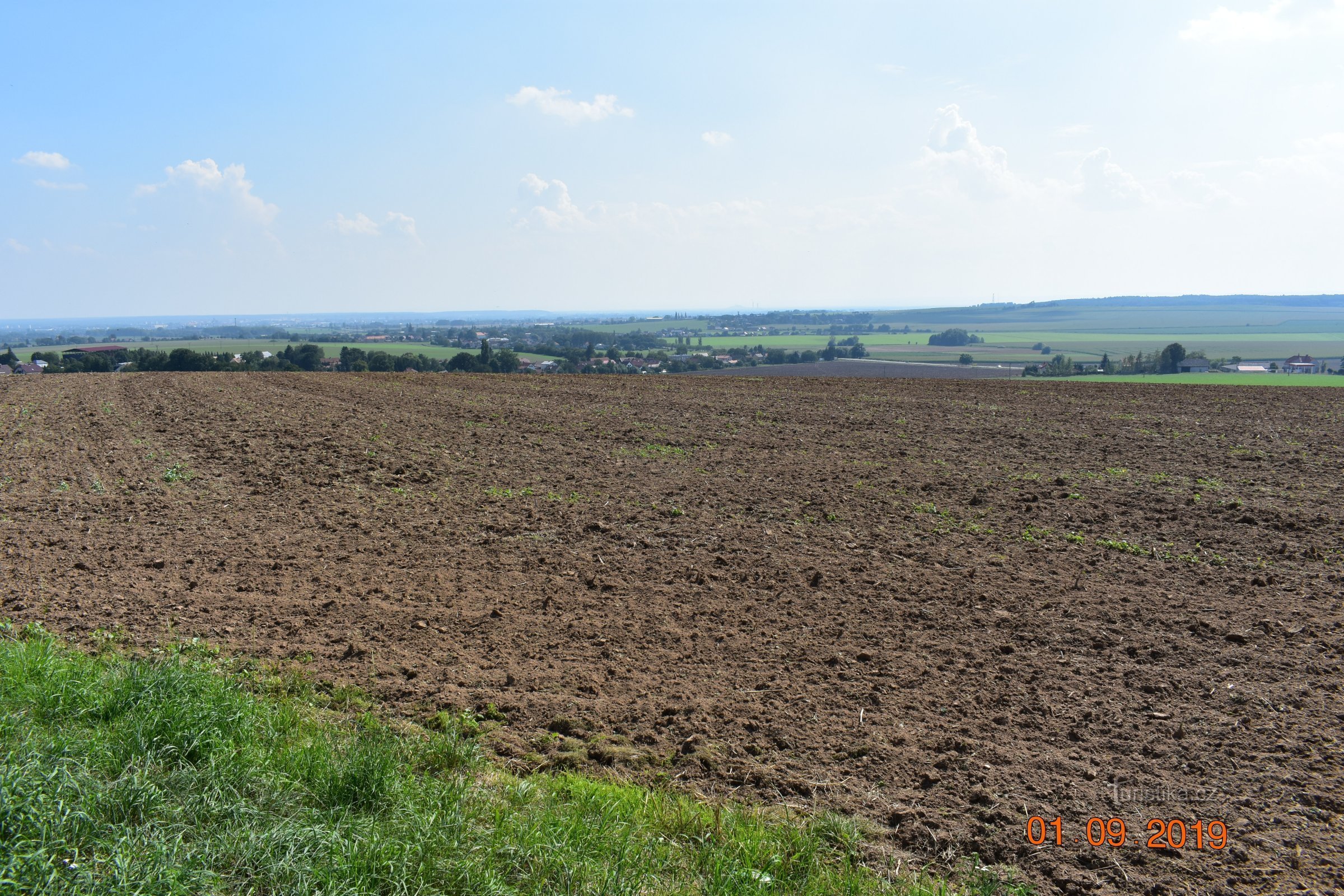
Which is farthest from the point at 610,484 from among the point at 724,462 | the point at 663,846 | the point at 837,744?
the point at 663,846

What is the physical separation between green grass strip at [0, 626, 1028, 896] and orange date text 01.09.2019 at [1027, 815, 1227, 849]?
533 millimetres

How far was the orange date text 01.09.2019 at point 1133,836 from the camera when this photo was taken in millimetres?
3852

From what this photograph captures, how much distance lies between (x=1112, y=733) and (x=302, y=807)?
4907 millimetres

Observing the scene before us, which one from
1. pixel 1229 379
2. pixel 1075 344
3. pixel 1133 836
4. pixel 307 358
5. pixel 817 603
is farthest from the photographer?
pixel 1075 344

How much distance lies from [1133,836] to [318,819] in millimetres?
4180

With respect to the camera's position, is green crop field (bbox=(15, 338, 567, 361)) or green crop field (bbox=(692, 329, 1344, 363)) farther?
green crop field (bbox=(692, 329, 1344, 363))

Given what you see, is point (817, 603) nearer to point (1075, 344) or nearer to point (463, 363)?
point (463, 363)

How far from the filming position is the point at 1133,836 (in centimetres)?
391

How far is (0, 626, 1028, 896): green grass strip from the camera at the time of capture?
120 inches

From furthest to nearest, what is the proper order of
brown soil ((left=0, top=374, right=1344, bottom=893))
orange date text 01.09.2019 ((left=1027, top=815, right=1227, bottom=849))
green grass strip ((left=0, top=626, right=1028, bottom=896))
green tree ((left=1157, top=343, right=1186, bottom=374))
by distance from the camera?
green tree ((left=1157, top=343, right=1186, bottom=374)) → brown soil ((left=0, top=374, right=1344, bottom=893)) → orange date text 01.09.2019 ((left=1027, top=815, right=1227, bottom=849)) → green grass strip ((left=0, top=626, right=1028, bottom=896))

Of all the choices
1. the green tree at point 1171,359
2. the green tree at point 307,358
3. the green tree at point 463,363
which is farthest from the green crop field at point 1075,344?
the green tree at point 307,358

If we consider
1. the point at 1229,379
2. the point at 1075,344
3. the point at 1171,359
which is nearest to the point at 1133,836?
the point at 1229,379

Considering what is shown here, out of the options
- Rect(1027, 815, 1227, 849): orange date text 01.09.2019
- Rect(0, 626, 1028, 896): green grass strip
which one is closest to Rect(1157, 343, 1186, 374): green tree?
Rect(1027, 815, 1227, 849): orange date text 01.09.2019

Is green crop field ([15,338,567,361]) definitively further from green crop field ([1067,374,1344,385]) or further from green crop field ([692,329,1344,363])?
green crop field ([1067,374,1344,385])
